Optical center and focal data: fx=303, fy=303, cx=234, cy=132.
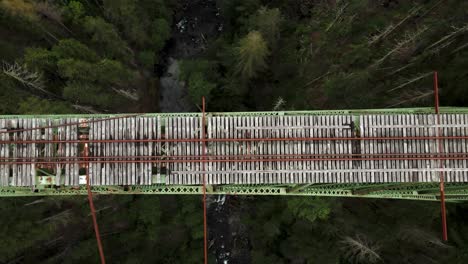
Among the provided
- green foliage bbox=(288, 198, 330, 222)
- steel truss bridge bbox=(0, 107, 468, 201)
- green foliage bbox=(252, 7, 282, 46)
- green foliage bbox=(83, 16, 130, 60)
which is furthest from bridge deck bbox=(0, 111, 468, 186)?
green foliage bbox=(252, 7, 282, 46)

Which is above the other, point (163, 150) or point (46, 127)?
point (46, 127)

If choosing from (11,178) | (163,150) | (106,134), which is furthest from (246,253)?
(11,178)

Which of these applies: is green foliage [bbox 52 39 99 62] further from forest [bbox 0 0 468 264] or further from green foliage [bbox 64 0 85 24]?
green foliage [bbox 64 0 85 24]

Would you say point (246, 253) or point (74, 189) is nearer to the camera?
point (74, 189)

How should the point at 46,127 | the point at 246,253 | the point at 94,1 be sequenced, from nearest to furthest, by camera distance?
the point at 46,127 → the point at 94,1 → the point at 246,253

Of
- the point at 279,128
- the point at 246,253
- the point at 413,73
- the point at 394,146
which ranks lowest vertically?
the point at 246,253

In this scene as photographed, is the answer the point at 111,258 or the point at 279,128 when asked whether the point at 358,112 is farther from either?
the point at 111,258

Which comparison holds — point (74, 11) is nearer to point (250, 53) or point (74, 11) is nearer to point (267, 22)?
point (250, 53)

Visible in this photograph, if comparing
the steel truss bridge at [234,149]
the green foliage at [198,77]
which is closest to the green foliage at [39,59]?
the steel truss bridge at [234,149]
